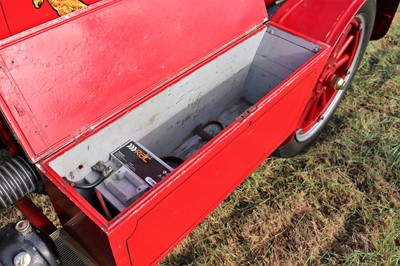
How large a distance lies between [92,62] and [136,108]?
0.27 metres

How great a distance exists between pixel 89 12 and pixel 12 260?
0.87m

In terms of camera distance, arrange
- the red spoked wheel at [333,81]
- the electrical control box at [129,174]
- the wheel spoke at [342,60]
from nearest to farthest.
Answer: the electrical control box at [129,174]
the red spoked wheel at [333,81]
the wheel spoke at [342,60]

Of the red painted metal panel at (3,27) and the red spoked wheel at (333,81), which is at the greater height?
the red painted metal panel at (3,27)

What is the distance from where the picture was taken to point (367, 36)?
2.44 m

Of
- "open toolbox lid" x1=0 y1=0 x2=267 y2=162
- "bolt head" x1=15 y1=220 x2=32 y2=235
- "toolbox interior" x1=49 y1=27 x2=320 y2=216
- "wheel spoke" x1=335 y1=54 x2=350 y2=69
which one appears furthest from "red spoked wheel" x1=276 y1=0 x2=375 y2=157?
"bolt head" x1=15 y1=220 x2=32 y2=235

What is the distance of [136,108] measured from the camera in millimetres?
1639

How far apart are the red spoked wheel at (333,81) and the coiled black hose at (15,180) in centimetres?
140

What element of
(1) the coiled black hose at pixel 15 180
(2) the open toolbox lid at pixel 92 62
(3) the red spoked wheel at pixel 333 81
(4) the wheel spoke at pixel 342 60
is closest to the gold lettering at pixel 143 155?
(2) the open toolbox lid at pixel 92 62

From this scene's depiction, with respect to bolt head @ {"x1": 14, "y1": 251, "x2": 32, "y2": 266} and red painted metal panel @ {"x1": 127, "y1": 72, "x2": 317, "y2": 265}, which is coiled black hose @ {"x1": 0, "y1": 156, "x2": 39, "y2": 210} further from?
red painted metal panel @ {"x1": 127, "y1": 72, "x2": 317, "y2": 265}

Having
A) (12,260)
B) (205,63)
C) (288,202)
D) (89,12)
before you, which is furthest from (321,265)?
(89,12)

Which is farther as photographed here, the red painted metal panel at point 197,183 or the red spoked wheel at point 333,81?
the red spoked wheel at point 333,81

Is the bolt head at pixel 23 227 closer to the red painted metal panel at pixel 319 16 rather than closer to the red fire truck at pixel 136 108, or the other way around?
the red fire truck at pixel 136 108

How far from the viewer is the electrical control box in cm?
146

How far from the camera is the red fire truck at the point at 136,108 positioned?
1256 mm
